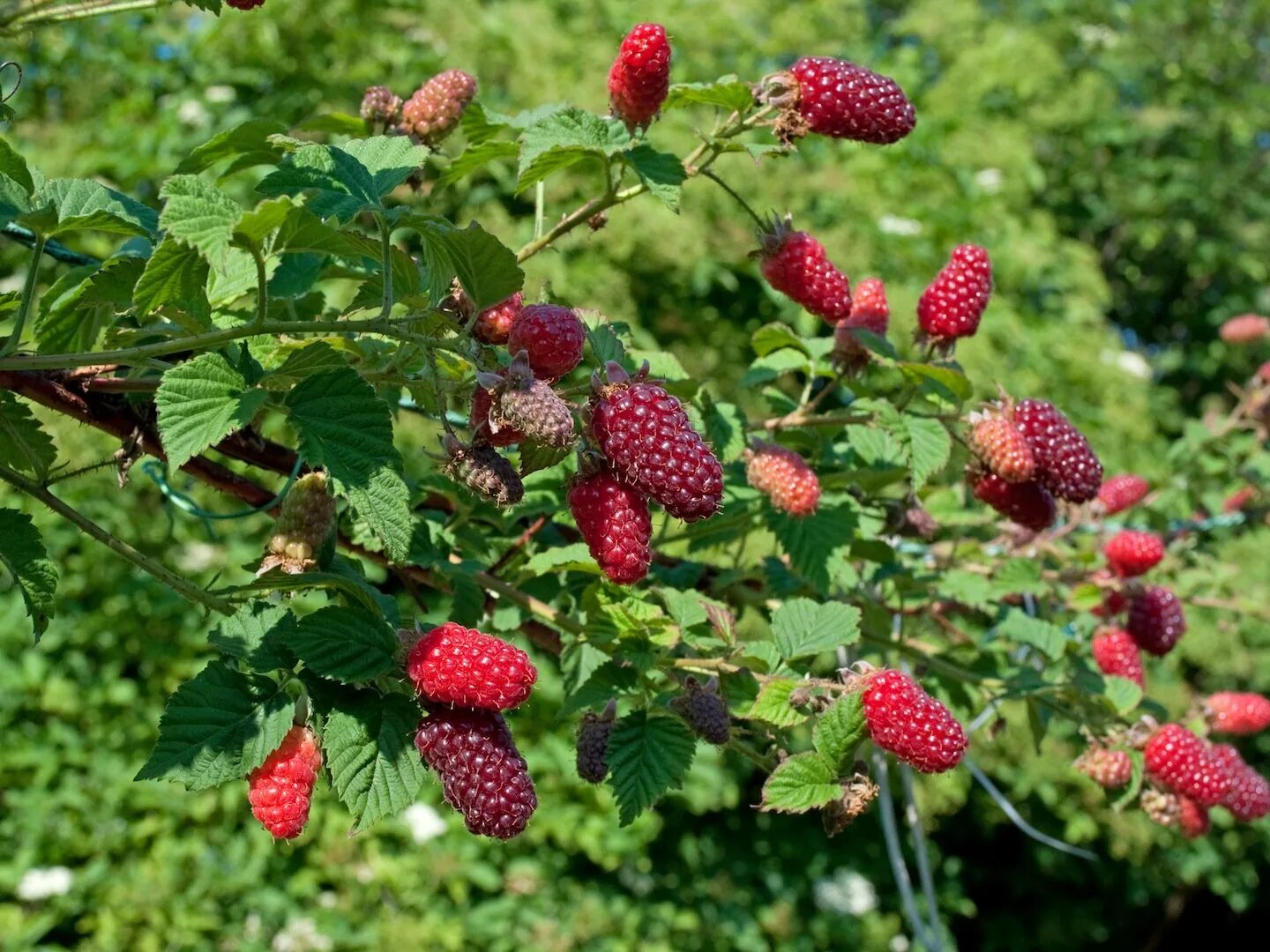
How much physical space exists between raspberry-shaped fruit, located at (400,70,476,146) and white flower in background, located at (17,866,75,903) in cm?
215

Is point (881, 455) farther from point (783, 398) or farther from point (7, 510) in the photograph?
point (7, 510)

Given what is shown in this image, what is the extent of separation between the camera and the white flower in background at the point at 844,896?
11.6 ft

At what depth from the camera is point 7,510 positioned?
0.77m

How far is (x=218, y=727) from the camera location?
682mm

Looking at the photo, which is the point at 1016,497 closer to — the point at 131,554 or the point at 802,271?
the point at 802,271

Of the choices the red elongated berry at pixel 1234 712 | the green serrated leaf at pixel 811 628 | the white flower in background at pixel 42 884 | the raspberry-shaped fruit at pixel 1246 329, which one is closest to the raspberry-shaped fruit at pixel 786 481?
the green serrated leaf at pixel 811 628

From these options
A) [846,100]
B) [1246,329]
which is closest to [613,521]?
[846,100]

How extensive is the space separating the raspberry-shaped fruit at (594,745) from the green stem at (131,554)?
0.30m

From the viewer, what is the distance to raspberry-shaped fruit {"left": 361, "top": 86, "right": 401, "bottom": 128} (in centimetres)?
100

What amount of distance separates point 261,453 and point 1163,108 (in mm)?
6926

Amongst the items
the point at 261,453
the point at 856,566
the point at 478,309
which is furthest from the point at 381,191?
the point at 856,566

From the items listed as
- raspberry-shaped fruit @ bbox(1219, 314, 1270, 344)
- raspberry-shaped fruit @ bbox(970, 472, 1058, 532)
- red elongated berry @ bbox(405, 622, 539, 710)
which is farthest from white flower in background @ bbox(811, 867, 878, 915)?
red elongated berry @ bbox(405, 622, 539, 710)

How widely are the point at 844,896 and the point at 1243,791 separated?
7.98 ft

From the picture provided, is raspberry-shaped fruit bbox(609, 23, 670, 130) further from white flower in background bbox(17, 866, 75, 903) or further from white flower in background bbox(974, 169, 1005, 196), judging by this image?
white flower in background bbox(974, 169, 1005, 196)
